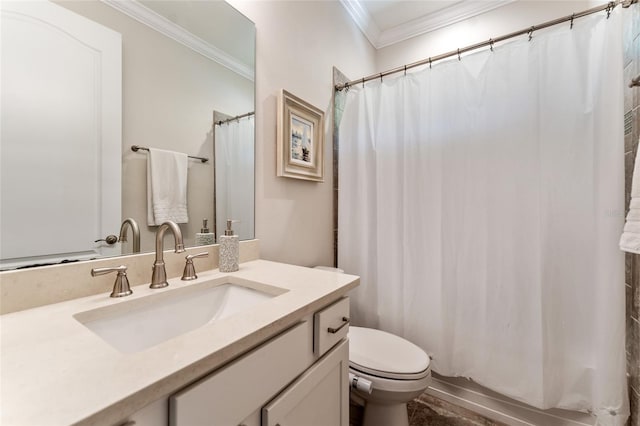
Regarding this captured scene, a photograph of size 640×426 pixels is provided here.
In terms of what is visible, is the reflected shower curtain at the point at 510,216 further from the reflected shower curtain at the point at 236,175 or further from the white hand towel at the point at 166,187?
the white hand towel at the point at 166,187

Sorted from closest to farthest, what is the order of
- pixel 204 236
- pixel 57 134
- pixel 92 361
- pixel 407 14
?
pixel 92 361 < pixel 57 134 < pixel 204 236 < pixel 407 14

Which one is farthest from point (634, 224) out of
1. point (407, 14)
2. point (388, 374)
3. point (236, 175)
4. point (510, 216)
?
point (407, 14)

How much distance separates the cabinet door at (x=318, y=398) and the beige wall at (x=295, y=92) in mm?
635

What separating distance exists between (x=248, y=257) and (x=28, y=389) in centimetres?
83

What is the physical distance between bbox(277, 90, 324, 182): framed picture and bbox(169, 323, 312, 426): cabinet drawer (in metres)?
0.89

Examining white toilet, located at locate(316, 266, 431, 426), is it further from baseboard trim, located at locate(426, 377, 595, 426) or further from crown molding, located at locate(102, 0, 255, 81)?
crown molding, located at locate(102, 0, 255, 81)

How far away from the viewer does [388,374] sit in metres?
1.11

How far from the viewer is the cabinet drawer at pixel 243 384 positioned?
0.43 m

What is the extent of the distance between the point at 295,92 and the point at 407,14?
131 centimetres

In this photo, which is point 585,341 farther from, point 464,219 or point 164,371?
point 164,371

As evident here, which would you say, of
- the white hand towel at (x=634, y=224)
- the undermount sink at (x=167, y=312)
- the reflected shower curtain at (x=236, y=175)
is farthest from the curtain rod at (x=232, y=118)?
the white hand towel at (x=634, y=224)

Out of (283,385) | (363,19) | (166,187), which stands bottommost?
(283,385)

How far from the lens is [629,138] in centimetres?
116

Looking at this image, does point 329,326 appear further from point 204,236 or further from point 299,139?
point 299,139
